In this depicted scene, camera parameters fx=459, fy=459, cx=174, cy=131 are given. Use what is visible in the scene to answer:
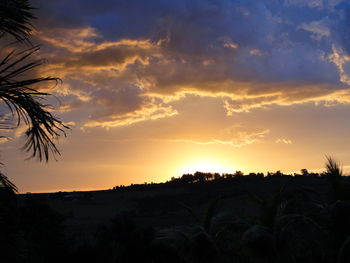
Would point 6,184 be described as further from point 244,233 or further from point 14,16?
point 244,233

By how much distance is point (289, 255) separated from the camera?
1642 centimetres

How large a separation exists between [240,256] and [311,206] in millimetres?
3518

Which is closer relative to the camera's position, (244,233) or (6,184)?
(6,184)

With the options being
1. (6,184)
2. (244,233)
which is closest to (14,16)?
(6,184)

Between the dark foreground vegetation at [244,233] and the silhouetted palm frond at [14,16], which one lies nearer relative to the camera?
the silhouetted palm frond at [14,16]

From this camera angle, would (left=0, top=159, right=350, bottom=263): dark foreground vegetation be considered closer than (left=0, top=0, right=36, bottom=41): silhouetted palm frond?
No

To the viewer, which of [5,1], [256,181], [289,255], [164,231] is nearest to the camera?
[5,1]

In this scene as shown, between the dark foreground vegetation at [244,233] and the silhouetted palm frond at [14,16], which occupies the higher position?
the silhouetted palm frond at [14,16]

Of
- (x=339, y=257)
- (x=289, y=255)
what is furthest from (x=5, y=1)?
(x=289, y=255)

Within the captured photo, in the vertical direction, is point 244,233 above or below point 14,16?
below

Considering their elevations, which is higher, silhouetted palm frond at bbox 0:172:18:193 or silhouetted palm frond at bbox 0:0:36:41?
silhouetted palm frond at bbox 0:0:36:41

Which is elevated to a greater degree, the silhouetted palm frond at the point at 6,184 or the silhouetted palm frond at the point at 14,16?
the silhouetted palm frond at the point at 14,16

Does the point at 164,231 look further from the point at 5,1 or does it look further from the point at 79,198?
the point at 79,198

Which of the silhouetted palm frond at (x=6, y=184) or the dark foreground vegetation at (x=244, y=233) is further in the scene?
the dark foreground vegetation at (x=244, y=233)
